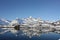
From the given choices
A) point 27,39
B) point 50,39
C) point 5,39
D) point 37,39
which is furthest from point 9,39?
point 50,39

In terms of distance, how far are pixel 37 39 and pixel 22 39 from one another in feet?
3.08

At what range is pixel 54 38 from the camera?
1027cm

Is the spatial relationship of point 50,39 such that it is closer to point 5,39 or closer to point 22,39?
point 22,39

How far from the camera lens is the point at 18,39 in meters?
9.95

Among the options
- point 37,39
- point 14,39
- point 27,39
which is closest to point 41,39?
point 37,39

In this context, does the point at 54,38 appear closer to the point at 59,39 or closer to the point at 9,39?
the point at 59,39

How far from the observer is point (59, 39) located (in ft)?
32.7

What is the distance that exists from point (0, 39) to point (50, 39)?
3108 mm

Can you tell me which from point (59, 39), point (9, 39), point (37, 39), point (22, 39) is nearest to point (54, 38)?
point (59, 39)

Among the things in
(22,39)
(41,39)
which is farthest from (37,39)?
(22,39)

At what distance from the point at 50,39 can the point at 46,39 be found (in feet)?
0.82

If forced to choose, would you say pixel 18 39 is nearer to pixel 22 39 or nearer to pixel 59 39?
pixel 22 39

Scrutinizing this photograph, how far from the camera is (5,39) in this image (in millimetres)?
9898

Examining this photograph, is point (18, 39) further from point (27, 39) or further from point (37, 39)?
point (37, 39)
